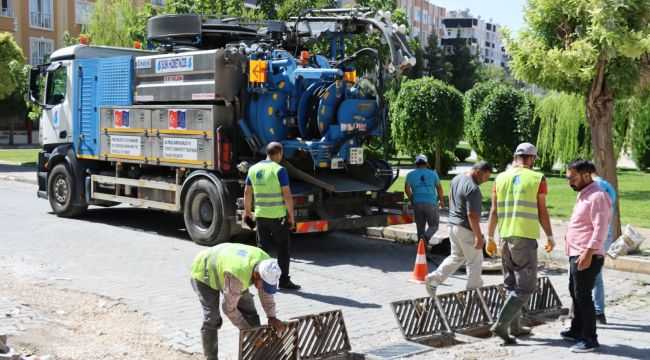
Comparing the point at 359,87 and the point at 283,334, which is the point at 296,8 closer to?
the point at 359,87

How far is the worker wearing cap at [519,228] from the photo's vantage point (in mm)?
6734

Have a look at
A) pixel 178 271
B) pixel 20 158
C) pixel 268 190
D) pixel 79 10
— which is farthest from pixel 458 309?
pixel 79 10

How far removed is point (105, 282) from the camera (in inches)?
358

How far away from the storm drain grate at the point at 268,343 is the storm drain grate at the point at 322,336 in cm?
10

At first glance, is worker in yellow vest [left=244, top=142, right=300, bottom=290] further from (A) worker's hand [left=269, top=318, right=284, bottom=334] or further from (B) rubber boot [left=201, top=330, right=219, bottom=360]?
(A) worker's hand [left=269, top=318, right=284, bottom=334]

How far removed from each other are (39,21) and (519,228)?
160 ft

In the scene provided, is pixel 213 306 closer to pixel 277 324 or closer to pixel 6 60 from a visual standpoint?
pixel 277 324

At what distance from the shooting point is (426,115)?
2188 centimetres

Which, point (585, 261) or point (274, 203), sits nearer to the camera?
point (585, 261)

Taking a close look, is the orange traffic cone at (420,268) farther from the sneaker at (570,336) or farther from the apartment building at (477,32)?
the apartment building at (477,32)

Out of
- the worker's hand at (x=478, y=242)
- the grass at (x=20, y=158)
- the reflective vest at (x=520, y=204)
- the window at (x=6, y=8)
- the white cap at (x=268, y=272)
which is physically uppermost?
the window at (x=6, y=8)

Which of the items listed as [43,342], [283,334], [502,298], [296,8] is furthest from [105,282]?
[296,8]

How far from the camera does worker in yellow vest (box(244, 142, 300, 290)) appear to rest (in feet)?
28.9

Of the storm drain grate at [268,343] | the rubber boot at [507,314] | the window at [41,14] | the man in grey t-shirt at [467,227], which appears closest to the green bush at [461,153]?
the man in grey t-shirt at [467,227]
